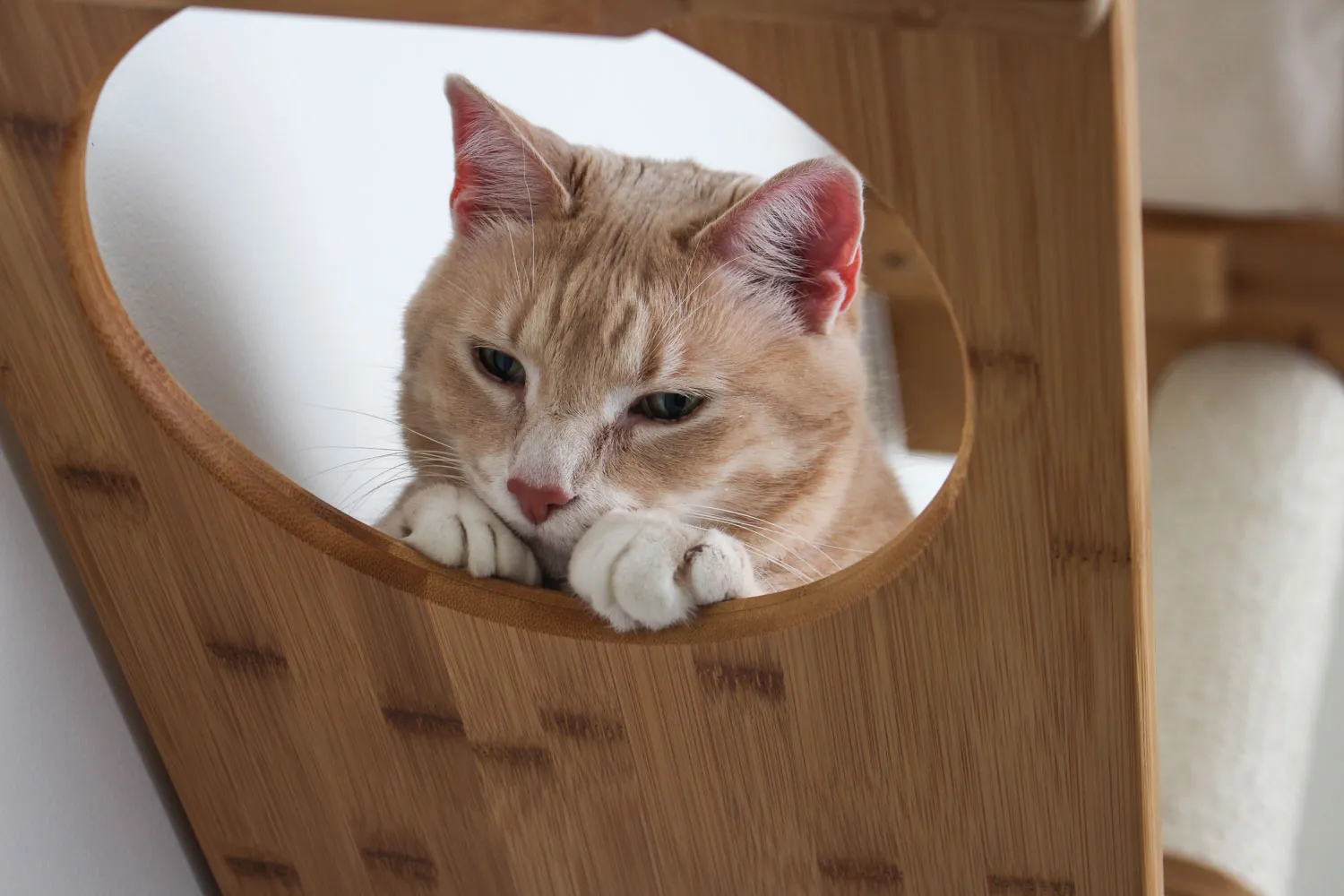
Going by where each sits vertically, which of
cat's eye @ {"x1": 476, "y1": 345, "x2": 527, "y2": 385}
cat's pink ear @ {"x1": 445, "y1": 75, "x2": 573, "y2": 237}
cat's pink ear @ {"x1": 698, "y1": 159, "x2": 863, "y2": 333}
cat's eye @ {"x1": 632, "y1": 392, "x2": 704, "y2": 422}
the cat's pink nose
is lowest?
the cat's pink nose

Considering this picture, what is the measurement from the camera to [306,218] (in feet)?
3.58

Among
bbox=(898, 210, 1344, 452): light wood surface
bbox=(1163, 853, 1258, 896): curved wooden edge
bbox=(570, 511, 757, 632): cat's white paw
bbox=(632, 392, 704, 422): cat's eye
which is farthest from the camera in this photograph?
bbox=(898, 210, 1344, 452): light wood surface

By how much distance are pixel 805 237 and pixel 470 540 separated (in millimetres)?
295

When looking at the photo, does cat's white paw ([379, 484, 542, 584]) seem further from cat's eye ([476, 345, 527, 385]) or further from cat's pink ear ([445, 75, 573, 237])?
cat's pink ear ([445, 75, 573, 237])

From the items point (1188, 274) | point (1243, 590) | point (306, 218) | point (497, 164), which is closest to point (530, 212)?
point (497, 164)

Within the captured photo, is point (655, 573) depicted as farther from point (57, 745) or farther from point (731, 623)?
point (57, 745)

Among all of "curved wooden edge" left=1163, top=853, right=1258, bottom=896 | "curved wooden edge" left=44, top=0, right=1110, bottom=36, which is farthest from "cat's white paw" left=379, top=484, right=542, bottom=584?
"curved wooden edge" left=1163, top=853, right=1258, bottom=896

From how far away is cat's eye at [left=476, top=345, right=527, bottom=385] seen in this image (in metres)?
0.91

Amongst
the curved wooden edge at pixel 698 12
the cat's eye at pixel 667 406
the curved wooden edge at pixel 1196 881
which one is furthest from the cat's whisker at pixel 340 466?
the curved wooden edge at pixel 1196 881

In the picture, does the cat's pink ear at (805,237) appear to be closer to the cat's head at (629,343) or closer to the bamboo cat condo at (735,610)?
the cat's head at (629,343)

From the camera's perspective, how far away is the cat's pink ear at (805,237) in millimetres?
772

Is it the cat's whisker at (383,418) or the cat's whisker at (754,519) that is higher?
the cat's whisker at (383,418)

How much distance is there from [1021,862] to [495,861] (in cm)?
41

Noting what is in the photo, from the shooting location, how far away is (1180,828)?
107cm
